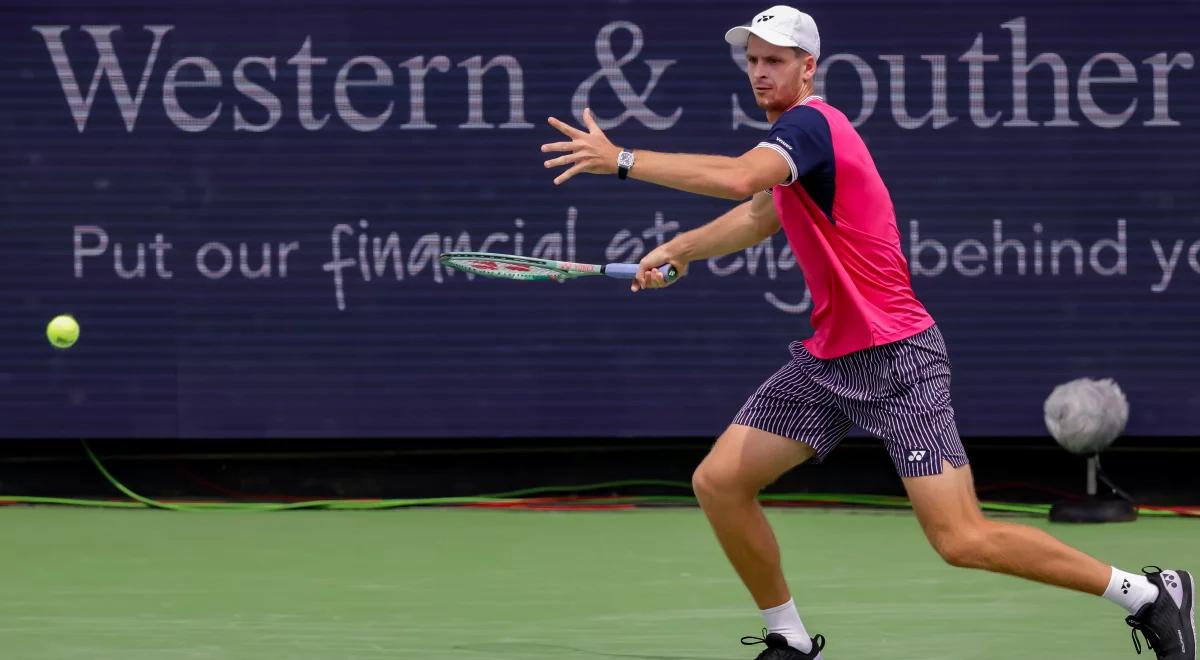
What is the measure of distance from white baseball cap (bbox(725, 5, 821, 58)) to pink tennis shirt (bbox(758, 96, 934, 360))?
0.15 metres

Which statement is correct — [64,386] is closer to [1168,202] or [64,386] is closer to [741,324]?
[741,324]

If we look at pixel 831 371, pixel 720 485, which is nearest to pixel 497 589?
pixel 720 485

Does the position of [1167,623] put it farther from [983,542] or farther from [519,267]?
[519,267]

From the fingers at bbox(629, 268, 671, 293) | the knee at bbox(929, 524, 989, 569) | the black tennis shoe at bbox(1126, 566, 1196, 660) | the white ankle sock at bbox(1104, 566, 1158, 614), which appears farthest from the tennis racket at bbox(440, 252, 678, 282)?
the black tennis shoe at bbox(1126, 566, 1196, 660)

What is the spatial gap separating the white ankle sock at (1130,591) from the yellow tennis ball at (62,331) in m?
4.95

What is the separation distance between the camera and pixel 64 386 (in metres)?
8.12

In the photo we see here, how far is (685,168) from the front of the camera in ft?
14.3

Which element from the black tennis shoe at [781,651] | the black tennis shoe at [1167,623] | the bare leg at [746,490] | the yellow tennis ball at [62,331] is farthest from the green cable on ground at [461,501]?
the black tennis shoe at [1167,623]

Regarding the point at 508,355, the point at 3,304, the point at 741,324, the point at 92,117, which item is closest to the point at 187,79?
the point at 92,117

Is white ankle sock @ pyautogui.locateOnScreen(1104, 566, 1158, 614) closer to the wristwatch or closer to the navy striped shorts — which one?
the navy striped shorts

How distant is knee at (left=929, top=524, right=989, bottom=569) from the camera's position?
4469mm

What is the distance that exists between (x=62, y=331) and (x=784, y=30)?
4406mm

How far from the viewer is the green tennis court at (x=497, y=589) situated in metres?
5.40

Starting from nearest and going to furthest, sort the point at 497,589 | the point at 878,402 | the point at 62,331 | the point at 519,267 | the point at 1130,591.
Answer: the point at 1130,591, the point at 878,402, the point at 519,267, the point at 497,589, the point at 62,331
